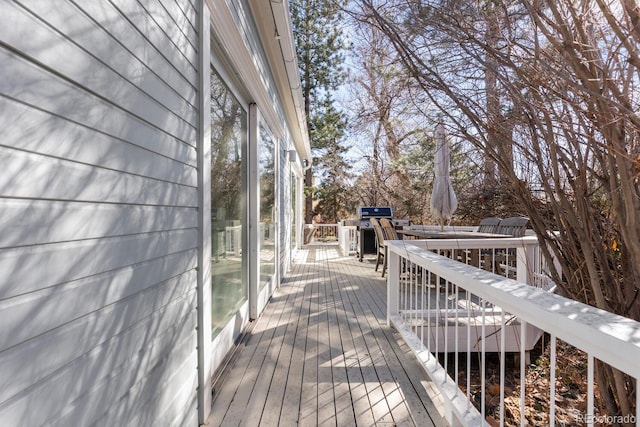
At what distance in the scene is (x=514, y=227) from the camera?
16.7 feet

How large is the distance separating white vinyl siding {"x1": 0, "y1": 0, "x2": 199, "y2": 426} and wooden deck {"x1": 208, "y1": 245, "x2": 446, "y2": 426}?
0.57 meters

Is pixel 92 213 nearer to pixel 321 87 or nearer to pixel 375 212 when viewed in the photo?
pixel 375 212

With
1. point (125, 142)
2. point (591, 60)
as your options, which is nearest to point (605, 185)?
point (591, 60)

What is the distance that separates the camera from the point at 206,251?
1.96 m

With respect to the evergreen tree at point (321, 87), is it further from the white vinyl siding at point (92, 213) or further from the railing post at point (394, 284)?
the white vinyl siding at point (92, 213)

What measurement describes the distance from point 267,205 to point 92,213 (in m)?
3.42

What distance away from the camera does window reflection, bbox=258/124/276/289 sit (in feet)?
13.1

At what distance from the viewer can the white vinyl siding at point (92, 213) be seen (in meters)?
0.79

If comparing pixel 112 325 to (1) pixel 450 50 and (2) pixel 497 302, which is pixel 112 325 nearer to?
(2) pixel 497 302

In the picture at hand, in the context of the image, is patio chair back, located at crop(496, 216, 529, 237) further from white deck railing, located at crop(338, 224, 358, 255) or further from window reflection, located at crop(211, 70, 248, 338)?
white deck railing, located at crop(338, 224, 358, 255)

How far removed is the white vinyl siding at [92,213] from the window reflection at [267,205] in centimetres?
231

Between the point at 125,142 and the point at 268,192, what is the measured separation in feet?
10.9

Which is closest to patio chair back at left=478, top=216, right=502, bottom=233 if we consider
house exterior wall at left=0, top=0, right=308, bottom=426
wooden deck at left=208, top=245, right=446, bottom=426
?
wooden deck at left=208, top=245, right=446, bottom=426

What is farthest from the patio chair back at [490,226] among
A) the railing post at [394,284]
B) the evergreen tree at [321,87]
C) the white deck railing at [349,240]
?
the evergreen tree at [321,87]
